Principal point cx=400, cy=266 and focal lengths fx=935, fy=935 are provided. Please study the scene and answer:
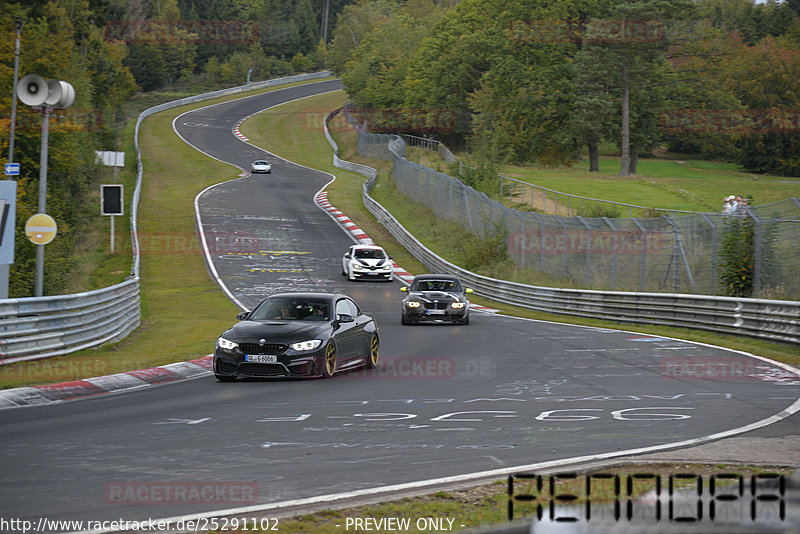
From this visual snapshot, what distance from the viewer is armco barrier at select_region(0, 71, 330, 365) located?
15531 mm

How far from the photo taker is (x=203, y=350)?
19328 millimetres

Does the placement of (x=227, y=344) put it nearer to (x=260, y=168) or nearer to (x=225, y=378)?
(x=225, y=378)

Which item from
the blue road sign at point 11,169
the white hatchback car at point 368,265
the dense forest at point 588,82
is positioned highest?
the dense forest at point 588,82

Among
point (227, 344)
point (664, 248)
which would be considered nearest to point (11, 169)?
point (227, 344)

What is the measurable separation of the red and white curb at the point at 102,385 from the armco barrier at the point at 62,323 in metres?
2.02

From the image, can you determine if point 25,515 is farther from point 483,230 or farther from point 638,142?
point 638,142

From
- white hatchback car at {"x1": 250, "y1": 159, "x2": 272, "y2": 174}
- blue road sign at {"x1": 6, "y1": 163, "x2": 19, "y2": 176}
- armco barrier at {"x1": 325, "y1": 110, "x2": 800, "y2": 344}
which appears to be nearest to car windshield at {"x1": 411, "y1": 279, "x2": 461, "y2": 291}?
armco barrier at {"x1": 325, "y1": 110, "x2": 800, "y2": 344}

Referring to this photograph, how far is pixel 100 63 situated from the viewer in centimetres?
9350

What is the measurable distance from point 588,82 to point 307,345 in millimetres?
65142

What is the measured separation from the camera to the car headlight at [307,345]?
14.7m

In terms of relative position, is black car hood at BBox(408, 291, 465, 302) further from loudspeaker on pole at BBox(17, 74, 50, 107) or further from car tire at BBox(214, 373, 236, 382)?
loudspeaker on pole at BBox(17, 74, 50, 107)

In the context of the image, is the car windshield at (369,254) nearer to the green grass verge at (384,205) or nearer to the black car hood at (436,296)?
the green grass verge at (384,205)

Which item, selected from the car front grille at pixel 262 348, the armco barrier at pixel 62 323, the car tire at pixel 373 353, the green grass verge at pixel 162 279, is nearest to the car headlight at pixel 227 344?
the car front grille at pixel 262 348

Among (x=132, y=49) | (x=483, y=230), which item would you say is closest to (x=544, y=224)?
(x=483, y=230)
